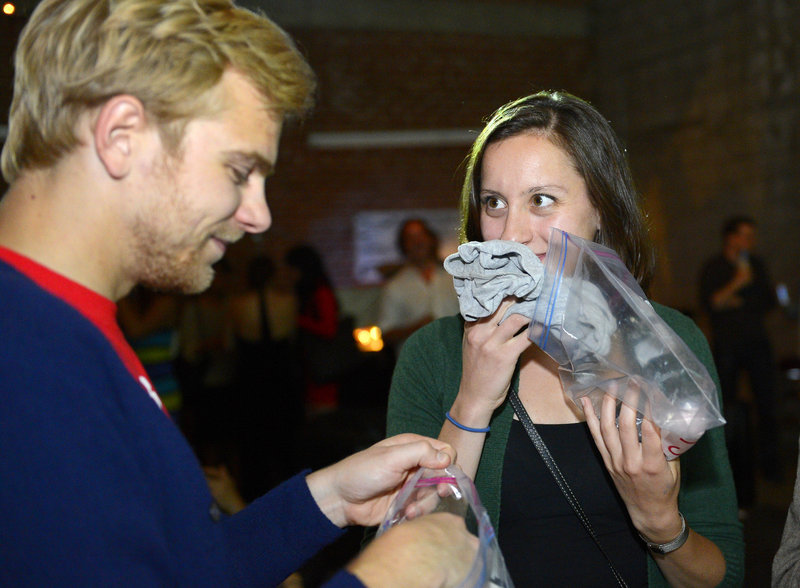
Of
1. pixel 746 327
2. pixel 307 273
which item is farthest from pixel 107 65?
pixel 746 327

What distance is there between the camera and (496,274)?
1.44 metres

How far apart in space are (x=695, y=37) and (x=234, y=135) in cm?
815

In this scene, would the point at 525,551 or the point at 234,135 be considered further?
the point at 525,551

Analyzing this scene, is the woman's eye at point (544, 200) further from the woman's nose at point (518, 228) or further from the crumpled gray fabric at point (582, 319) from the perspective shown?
the crumpled gray fabric at point (582, 319)

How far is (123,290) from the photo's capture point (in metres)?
1.00

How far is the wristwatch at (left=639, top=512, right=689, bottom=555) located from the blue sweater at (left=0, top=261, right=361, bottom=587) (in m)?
0.82

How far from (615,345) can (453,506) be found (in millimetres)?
425

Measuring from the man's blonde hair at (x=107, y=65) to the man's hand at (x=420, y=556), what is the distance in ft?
1.89

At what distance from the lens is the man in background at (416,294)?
200 inches

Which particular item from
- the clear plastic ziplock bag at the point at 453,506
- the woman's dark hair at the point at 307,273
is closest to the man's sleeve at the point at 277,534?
the clear plastic ziplock bag at the point at 453,506

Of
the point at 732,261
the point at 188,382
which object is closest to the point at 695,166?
the point at 732,261

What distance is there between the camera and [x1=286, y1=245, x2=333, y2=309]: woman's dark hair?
5098mm

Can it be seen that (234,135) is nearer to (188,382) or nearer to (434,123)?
(188,382)

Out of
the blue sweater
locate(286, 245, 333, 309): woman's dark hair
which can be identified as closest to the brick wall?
locate(286, 245, 333, 309): woman's dark hair
